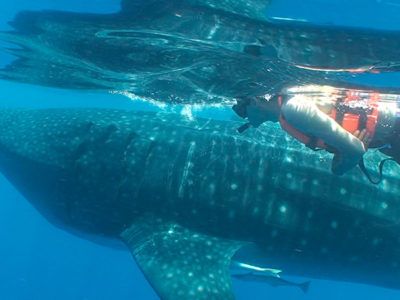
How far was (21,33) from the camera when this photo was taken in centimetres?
976

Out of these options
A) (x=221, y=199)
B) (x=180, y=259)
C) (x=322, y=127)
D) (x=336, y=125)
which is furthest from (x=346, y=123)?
(x=180, y=259)

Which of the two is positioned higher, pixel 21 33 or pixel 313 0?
pixel 313 0

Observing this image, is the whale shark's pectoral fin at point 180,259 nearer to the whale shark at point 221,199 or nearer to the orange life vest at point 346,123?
the whale shark at point 221,199

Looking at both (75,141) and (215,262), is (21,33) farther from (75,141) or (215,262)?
(215,262)

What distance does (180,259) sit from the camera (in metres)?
5.78

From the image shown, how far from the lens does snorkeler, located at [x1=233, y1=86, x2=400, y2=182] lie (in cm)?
460

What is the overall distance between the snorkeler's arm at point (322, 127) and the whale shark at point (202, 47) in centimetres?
198

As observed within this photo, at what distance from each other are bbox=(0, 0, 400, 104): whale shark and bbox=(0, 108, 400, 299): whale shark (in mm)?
1614

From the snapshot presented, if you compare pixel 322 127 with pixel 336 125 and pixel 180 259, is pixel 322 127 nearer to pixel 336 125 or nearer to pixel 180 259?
pixel 336 125

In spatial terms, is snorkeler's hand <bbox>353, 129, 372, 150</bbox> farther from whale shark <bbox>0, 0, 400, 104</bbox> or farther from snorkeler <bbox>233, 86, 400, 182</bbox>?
whale shark <bbox>0, 0, 400, 104</bbox>

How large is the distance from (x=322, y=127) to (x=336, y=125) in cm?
15

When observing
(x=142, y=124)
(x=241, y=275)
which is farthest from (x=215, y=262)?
(x=241, y=275)

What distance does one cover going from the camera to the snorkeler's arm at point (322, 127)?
4.57 metres

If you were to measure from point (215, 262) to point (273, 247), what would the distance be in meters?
1.06
